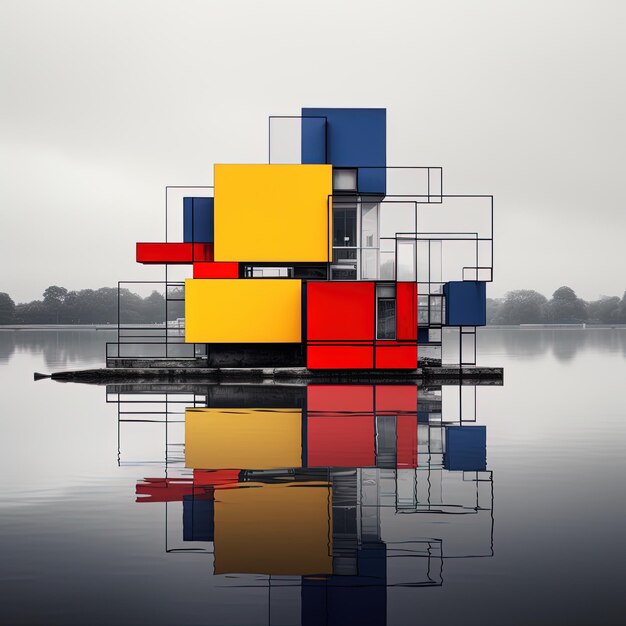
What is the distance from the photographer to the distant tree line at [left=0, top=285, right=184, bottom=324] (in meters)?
126

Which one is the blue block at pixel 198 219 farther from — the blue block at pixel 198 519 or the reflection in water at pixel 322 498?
the blue block at pixel 198 519

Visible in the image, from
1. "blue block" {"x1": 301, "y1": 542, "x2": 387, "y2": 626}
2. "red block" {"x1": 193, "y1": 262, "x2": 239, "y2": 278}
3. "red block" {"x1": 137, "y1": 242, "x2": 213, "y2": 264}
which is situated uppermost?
"red block" {"x1": 137, "y1": 242, "x2": 213, "y2": 264}

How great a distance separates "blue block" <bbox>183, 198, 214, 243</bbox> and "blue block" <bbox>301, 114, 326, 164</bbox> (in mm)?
4457

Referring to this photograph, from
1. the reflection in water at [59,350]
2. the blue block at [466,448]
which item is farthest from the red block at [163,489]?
the reflection in water at [59,350]

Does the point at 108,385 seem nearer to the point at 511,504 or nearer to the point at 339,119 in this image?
the point at 339,119

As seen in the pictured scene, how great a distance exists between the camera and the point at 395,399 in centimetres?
2033

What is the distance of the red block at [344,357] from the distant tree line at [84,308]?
315ft

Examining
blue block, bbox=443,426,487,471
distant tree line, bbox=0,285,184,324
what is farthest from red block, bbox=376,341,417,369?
distant tree line, bbox=0,285,184,324

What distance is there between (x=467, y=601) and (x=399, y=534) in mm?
1679

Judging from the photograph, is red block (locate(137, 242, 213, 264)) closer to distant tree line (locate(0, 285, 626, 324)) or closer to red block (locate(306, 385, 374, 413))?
red block (locate(306, 385, 374, 413))

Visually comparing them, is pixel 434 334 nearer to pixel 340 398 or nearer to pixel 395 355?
pixel 395 355

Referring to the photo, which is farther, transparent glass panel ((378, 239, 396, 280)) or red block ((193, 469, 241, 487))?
transparent glass panel ((378, 239, 396, 280))

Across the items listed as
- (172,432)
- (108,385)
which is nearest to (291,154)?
(108,385)

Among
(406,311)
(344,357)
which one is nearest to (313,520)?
(344,357)
